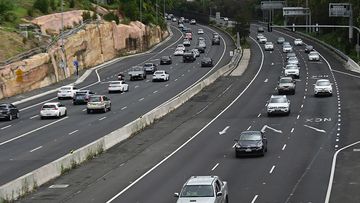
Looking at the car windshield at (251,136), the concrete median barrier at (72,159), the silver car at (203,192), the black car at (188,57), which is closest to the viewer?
the silver car at (203,192)

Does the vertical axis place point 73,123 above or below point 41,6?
below

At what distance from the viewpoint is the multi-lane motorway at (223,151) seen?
105 ft

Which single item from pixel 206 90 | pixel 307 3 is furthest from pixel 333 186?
pixel 307 3

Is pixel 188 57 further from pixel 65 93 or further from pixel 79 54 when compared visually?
pixel 65 93

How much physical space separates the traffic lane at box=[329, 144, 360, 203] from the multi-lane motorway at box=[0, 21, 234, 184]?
14.7 metres

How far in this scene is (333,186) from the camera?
105 ft

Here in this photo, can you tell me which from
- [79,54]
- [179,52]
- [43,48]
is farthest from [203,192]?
[179,52]

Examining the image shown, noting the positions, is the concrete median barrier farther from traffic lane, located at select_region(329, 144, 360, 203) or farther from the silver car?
traffic lane, located at select_region(329, 144, 360, 203)

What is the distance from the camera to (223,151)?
4369 centimetres

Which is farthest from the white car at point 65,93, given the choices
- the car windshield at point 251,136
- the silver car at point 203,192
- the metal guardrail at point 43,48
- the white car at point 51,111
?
the silver car at point 203,192

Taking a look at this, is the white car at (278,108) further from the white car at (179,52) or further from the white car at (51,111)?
the white car at (179,52)

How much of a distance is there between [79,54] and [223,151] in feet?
187

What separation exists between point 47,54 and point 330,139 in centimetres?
4545

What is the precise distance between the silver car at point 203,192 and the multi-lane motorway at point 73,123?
12.8 metres
